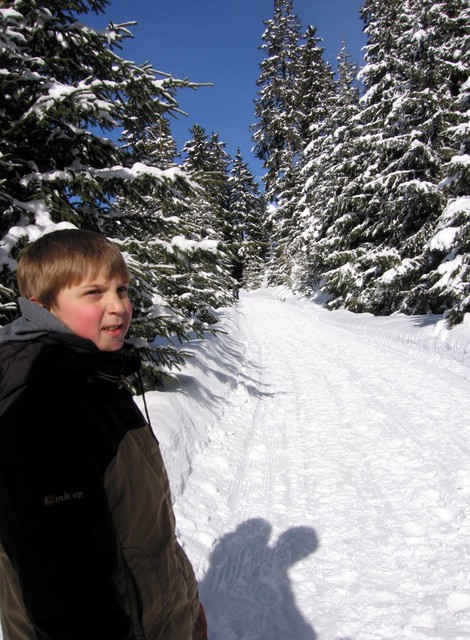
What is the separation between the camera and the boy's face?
126 cm

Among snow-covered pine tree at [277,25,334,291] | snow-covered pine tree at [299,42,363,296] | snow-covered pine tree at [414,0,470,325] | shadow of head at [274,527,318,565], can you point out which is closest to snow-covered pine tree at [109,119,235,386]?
shadow of head at [274,527,318,565]

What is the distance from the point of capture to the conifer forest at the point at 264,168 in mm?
4398

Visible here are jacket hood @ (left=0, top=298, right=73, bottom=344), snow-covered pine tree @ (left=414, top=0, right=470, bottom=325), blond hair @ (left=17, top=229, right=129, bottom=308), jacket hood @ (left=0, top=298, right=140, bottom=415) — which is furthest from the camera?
snow-covered pine tree @ (left=414, top=0, right=470, bottom=325)

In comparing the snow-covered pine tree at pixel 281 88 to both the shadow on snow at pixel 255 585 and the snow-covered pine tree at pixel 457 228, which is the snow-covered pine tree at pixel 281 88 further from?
the shadow on snow at pixel 255 585

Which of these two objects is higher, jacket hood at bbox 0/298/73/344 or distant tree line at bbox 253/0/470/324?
distant tree line at bbox 253/0/470/324

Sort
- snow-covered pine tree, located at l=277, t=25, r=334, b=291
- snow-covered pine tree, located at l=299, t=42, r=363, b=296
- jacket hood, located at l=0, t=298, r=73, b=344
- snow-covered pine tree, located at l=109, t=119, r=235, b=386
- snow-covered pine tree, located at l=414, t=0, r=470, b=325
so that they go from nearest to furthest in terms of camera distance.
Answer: jacket hood, located at l=0, t=298, r=73, b=344 < snow-covered pine tree, located at l=109, t=119, r=235, b=386 < snow-covered pine tree, located at l=414, t=0, r=470, b=325 < snow-covered pine tree, located at l=299, t=42, r=363, b=296 < snow-covered pine tree, located at l=277, t=25, r=334, b=291

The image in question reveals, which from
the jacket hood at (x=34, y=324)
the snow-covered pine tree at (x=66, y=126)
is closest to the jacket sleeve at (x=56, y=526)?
the jacket hood at (x=34, y=324)

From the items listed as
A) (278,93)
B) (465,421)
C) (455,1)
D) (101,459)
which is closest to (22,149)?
(101,459)

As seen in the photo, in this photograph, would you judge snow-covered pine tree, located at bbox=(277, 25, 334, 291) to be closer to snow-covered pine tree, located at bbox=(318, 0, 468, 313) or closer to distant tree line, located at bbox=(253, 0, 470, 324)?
distant tree line, located at bbox=(253, 0, 470, 324)

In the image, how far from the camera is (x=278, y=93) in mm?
32406

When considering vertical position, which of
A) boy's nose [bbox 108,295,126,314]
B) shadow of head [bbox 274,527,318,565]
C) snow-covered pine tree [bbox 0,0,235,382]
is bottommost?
shadow of head [bbox 274,527,318,565]

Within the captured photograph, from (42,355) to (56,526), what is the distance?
430 mm

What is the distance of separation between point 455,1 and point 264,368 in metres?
14.4

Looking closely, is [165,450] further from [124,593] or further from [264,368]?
[264,368]
